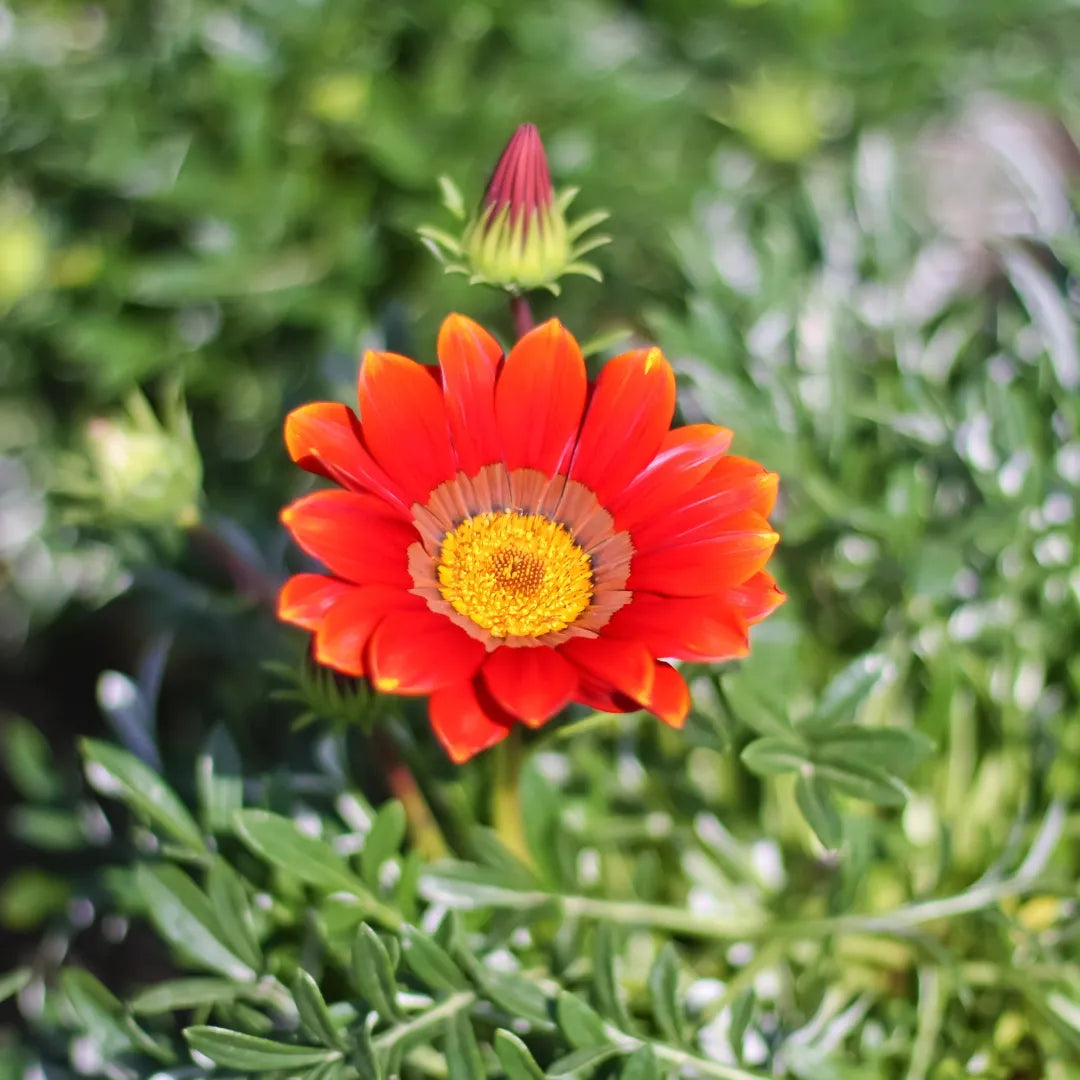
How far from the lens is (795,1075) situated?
861 mm

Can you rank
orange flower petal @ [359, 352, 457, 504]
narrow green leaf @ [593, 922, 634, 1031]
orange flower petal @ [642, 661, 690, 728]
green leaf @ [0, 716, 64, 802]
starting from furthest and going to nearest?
green leaf @ [0, 716, 64, 802] < narrow green leaf @ [593, 922, 634, 1031] < orange flower petal @ [359, 352, 457, 504] < orange flower petal @ [642, 661, 690, 728]

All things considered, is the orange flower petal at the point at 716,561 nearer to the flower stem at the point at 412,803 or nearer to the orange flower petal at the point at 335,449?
the orange flower petal at the point at 335,449

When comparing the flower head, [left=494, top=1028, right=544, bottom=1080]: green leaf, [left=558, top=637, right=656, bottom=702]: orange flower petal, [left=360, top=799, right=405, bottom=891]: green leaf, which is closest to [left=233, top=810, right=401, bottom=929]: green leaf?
[left=360, top=799, right=405, bottom=891]: green leaf

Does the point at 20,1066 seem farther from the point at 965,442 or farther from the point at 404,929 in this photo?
the point at 965,442

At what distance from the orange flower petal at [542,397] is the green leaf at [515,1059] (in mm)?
339

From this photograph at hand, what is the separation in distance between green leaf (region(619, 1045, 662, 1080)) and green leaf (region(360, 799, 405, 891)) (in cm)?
19

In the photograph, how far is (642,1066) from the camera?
28.4 inches

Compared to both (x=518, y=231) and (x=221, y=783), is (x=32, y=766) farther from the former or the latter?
(x=518, y=231)

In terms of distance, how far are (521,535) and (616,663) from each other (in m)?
0.21

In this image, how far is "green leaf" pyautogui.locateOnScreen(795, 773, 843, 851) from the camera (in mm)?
733

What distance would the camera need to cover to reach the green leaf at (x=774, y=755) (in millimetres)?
723

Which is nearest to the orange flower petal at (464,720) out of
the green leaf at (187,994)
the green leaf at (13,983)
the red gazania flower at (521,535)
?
the red gazania flower at (521,535)

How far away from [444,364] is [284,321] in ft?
2.67

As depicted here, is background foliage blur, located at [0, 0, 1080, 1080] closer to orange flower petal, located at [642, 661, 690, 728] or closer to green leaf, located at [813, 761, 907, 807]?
green leaf, located at [813, 761, 907, 807]
